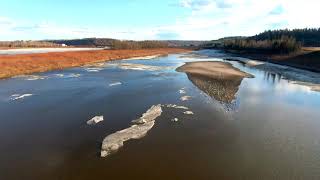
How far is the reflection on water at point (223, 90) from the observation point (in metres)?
22.0

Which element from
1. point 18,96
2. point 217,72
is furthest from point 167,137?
point 217,72

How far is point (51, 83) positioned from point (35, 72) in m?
12.6

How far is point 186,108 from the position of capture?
20438mm

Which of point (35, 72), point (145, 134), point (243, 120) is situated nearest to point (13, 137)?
point (145, 134)

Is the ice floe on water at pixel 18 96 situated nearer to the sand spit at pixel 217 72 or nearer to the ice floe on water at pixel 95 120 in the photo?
the ice floe on water at pixel 95 120

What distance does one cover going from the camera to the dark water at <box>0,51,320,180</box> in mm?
11336

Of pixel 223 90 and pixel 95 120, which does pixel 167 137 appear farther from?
pixel 223 90

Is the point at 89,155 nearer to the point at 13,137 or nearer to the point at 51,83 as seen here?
the point at 13,137

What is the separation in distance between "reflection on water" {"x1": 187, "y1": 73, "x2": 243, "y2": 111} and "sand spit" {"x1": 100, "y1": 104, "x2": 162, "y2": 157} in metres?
5.26

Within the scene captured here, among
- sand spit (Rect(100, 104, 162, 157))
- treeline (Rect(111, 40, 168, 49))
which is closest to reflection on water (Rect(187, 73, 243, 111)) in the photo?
sand spit (Rect(100, 104, 162, 157))

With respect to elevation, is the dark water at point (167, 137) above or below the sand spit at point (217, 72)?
below

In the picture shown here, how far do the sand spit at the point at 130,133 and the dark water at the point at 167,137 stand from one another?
0.35 metres

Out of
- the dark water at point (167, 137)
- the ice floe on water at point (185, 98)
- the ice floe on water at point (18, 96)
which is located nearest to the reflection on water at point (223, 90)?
the dark water at point (167, 137)

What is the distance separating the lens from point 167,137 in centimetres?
1488
